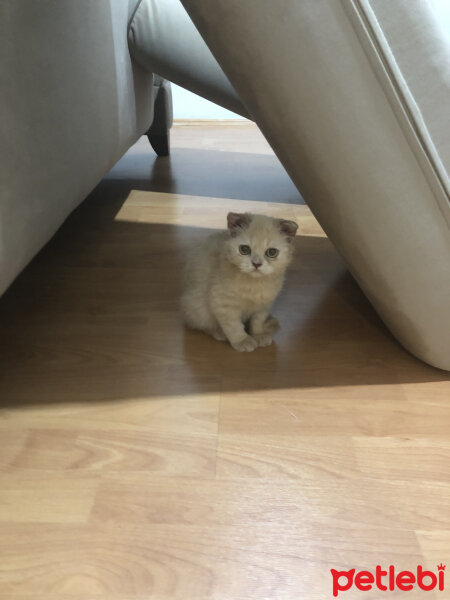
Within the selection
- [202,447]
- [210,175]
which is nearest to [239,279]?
[202,447]

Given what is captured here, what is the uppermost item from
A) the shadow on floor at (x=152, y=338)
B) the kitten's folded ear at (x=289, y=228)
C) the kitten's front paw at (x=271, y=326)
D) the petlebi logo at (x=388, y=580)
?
the kitten's folded ear at (x=289, y=228)

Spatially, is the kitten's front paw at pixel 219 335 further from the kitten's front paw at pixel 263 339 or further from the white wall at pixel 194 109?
the white wall at pixel 194 109

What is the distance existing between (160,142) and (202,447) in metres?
1.89

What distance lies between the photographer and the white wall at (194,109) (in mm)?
2898

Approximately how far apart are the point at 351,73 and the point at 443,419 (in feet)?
2.07

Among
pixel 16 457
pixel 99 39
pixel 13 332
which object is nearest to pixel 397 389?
pixel 16 457

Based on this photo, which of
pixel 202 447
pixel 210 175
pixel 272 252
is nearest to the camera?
pixel 202 447

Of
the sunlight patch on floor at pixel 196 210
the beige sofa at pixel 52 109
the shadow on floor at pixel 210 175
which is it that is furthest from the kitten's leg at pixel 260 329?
the shadow on floor at pixel 210 175

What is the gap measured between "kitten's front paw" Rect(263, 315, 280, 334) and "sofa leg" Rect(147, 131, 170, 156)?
1.50 m

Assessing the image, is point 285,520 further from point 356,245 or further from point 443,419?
point 356,245

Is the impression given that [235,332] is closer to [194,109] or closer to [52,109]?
[52,109]

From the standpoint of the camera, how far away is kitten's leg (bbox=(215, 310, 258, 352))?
0.97 m

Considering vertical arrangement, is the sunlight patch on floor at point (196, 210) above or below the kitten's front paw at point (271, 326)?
below

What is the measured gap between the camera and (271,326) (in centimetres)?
104
